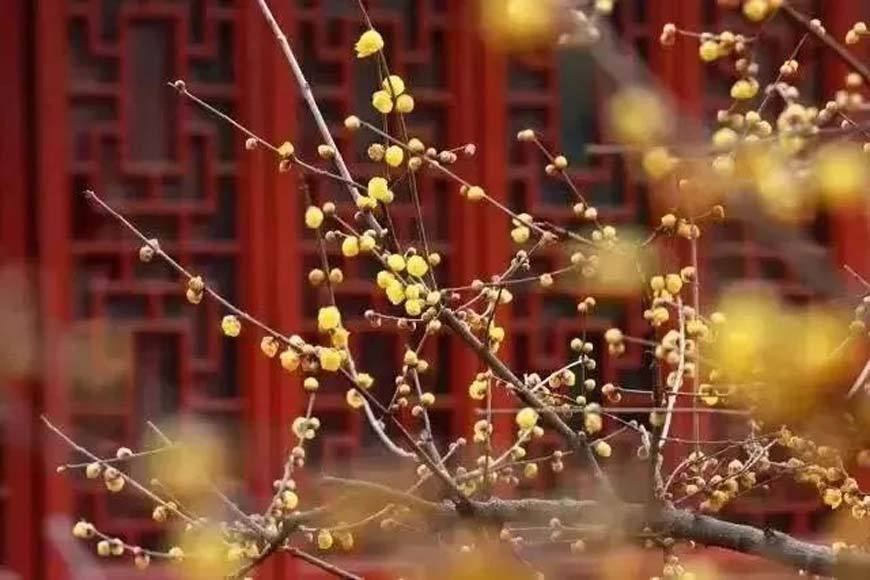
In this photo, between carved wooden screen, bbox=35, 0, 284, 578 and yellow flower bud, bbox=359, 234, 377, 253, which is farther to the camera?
carved wooden screen, bbox=35, 0, 284, 578

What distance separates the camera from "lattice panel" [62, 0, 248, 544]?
3170mm

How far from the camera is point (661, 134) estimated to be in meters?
1.25

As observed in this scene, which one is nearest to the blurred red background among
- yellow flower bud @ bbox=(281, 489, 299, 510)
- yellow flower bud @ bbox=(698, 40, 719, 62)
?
yellow flower bud @ bbox=(281, 489, 299, 510)

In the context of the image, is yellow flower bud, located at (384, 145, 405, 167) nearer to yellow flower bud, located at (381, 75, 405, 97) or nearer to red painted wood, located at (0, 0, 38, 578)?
yellow flower bud, located at (381, 75, 405, 97)

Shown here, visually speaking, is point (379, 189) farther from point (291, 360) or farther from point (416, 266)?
point (291, 360)

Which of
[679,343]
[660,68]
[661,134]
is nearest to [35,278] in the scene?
[660,68]

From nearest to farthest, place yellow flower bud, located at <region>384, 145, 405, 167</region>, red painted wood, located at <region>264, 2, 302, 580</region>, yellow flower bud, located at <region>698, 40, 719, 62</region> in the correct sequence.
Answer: yellow flower bud, located at <region>698, 40, 719, 62</region>, yellow flower bud, located at <region>384, 145, 405, 167</region>, red painted wood, located at <region>264, 2, 302, 580</region>

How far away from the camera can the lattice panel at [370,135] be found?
328cm

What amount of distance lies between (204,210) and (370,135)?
0.39 metres

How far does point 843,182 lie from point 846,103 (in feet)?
0.22

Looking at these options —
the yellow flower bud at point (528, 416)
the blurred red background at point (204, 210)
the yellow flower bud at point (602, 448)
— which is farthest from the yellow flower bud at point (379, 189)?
the blurred red background at point (204, 210)

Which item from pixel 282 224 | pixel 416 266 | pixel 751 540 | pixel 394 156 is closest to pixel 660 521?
pixel 751 540

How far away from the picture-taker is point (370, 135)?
329cm

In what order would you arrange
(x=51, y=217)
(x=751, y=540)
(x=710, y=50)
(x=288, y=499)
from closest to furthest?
(x=710, y=50) → (x=751, y=540) → (x=288, y=499) → (x=51, y=217)
